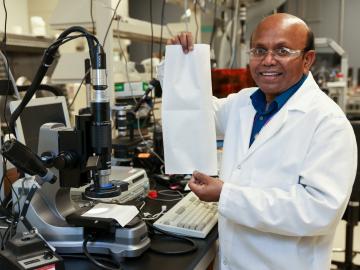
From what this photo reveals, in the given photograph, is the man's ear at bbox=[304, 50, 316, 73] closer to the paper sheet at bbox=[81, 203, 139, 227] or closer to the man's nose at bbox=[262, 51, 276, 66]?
the man's nose at bbox=[262, 51, 276, 66]

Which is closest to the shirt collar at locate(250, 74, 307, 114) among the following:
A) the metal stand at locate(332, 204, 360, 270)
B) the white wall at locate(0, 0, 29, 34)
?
the metal stand at locate(332, 204, 360, 270)

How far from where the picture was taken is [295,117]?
1163 millimetres

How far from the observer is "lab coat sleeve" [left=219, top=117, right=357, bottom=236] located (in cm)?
104

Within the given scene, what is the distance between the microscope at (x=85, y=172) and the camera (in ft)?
3.39

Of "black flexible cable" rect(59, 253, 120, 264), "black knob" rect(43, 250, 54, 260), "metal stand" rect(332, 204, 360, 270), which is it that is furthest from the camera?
"metal stand" rect(332, 204, 360, 270)

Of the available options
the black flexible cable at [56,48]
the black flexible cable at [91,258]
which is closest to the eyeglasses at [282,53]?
the black flexible cable at [56,48]

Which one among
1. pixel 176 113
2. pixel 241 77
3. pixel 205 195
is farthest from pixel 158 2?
pixel 205 195

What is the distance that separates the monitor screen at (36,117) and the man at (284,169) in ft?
1.95

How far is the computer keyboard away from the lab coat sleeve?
183mm

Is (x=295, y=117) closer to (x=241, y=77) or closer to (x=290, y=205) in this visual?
(x=290, y=205)

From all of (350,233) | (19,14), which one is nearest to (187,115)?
(350,233)

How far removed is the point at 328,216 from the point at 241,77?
1869 mm

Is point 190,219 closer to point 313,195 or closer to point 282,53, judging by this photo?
point 313,195

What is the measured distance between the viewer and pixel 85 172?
1.09 meters
